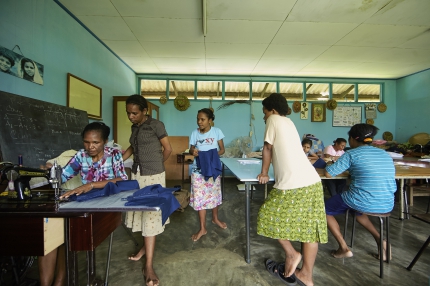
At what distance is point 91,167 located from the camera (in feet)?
5.51

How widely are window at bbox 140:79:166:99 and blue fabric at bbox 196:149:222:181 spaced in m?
4.52

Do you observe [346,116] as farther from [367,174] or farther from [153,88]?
[153,88]

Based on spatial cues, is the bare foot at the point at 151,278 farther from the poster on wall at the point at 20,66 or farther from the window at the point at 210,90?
the window at the point at 210,90

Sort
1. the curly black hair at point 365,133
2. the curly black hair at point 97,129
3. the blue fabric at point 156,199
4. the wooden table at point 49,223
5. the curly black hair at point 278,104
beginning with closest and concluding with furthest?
the wooden table at point 49,223, the blue fabric at point 156,199, the curly black hair at point 97,129, the curly black hair at point 278,104, the curly black hair at point 365,133

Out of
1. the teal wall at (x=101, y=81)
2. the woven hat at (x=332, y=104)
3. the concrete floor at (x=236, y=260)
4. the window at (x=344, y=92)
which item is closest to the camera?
the concrete floor at (x=236, y=260)

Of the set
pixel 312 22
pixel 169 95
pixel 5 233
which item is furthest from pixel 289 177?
pixel 169 95

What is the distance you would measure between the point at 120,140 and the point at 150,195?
4.06 m

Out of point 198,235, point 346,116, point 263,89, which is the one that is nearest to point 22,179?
point 198,235

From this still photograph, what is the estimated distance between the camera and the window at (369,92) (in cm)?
679

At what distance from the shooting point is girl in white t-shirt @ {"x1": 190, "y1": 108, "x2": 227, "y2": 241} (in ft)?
8.58

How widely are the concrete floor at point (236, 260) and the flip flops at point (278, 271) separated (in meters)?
0.05

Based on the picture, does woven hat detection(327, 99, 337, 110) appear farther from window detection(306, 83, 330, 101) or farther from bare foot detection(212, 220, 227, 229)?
bare foot detection(212, 220, 227, 229)

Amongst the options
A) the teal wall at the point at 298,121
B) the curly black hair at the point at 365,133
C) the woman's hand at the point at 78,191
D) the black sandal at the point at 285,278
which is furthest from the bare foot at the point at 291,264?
the teal wall at the point at 298,121

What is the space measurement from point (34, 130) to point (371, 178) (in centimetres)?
352
